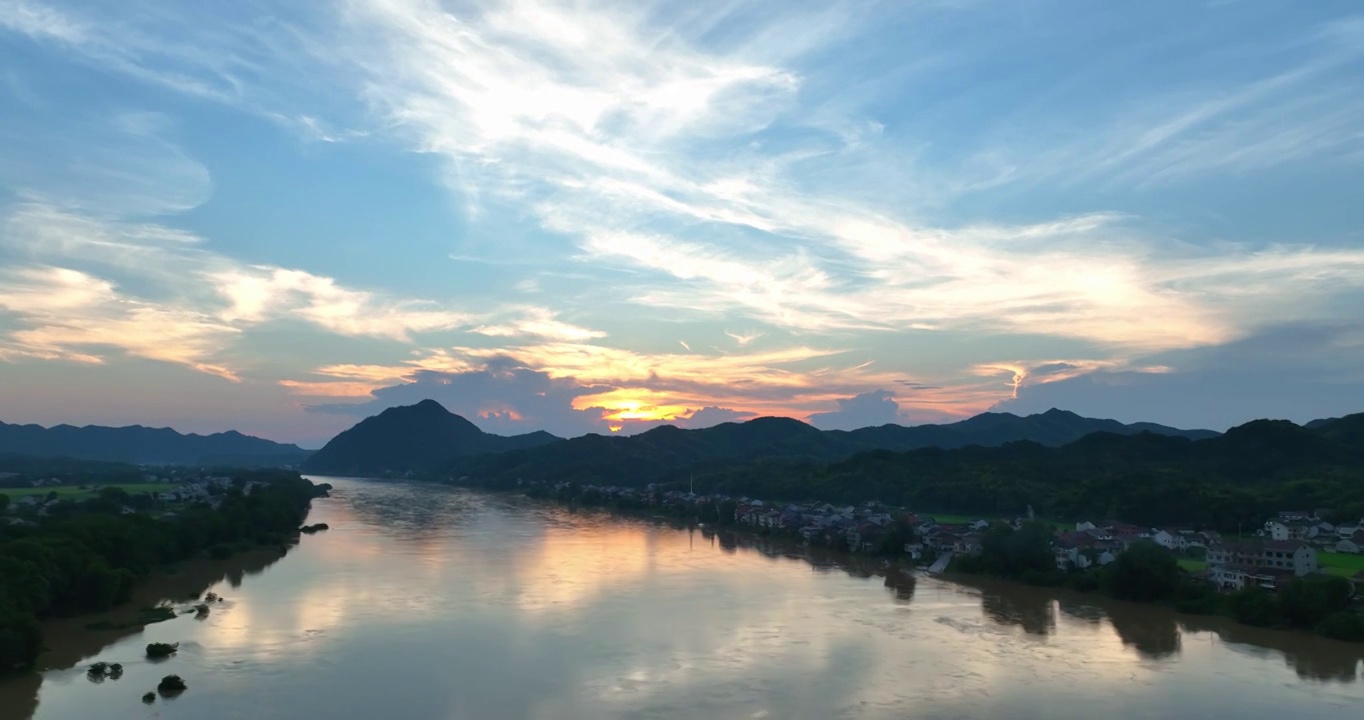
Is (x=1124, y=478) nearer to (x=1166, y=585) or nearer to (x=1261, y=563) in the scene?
(x=1261, y=563)

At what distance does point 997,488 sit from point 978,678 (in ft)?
85.8

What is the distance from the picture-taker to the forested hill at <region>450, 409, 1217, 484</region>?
2768 inches

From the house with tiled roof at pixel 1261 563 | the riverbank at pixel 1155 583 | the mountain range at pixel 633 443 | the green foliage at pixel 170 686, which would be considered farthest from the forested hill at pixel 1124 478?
the green foliage at pixel 170 686

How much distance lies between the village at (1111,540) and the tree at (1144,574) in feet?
3.98

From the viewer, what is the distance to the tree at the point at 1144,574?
18.2m


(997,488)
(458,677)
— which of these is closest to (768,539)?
(997,488)

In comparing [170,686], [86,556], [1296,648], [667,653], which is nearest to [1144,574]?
[1296,648]

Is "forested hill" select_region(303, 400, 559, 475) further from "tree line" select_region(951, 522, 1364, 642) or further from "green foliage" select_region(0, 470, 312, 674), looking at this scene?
"tree line" select_region(951, 522, 1364, 642)

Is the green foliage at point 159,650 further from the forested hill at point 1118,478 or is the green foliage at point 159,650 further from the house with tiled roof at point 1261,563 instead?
the forested hill at point 1118,478

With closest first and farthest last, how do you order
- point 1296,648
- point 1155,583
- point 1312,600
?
point 1296,648, point 1312,600, point 1155,583

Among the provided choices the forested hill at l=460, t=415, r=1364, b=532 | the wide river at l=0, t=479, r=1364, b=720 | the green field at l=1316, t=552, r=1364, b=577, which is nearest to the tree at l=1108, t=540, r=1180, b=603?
the wide river at l=0, t=479, r=1364, b=720

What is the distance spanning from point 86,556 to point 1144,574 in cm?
2135

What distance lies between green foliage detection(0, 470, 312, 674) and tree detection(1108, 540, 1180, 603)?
19702 millimetres

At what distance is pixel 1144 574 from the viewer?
725 inches
